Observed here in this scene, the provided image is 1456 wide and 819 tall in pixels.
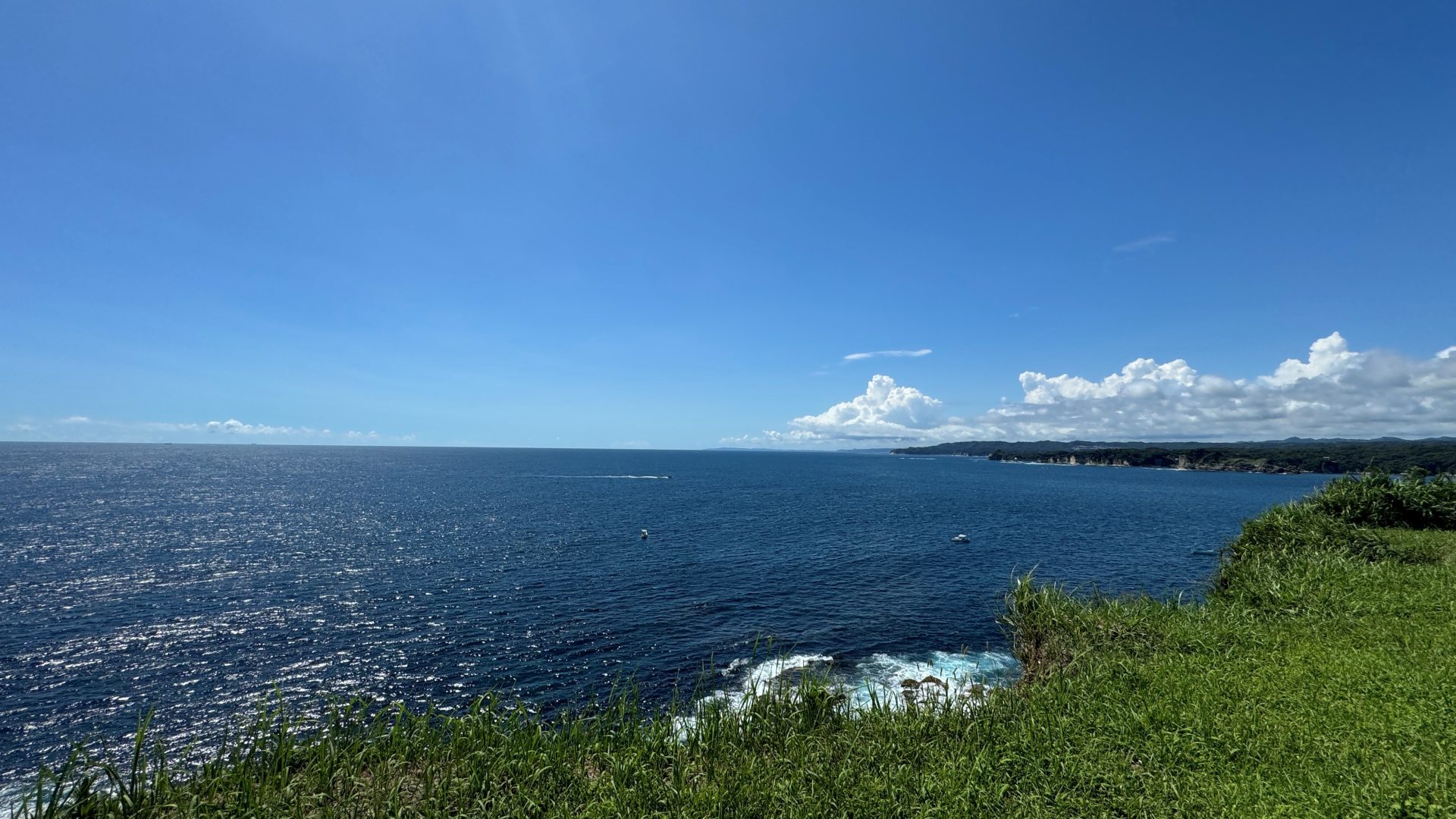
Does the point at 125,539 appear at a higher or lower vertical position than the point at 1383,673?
lower

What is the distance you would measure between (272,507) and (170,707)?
70.9 m

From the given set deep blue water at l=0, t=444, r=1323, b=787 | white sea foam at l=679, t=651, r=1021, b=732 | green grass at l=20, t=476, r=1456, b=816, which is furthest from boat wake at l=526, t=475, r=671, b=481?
green grass at l=20, t=476, r=1456, b=816

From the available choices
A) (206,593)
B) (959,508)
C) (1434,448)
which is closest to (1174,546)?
(959,508)

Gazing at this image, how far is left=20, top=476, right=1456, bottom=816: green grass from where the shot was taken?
9.30 meters

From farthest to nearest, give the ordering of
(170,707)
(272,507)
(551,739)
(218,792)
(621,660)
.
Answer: (272,507) < (621,660) < (170,707) < (551,739) < (218,792)

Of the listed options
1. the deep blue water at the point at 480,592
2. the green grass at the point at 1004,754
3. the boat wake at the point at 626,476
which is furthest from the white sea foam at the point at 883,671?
the boat wake at the point at 626,476

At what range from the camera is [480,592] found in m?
37.8

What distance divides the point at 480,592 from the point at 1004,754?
116ft

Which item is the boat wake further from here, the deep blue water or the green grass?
the green grass

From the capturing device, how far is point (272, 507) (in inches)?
3098

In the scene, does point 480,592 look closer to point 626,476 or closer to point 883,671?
point 883,671

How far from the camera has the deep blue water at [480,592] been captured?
24359 mm

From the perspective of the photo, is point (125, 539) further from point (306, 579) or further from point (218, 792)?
point (218, 792)

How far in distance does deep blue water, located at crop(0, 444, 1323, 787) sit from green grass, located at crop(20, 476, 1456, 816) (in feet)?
32.7
